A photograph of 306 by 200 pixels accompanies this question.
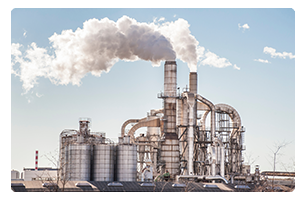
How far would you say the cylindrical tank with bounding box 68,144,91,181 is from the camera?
49.8m

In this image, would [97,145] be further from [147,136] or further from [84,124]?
[147,136]

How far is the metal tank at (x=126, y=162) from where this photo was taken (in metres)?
51.5

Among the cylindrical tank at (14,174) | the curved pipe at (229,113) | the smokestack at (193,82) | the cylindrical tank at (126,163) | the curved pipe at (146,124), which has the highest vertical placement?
the smokestack at (193,82)

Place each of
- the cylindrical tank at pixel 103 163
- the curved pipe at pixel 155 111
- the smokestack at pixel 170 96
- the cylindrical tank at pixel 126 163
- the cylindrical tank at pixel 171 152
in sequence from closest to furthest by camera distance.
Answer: the cylindrical tank at pixel 103 163 → the cylindrical tank at pixel 126 163 → the cylindrical tank at pixel 171 152 → the smokestack at pixel 170 96 → the curved pipe at pixel 155 111

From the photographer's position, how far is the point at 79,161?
5044 centimetres

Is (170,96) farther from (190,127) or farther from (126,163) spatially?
(126,163)

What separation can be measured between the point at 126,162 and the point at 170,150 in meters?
10.2

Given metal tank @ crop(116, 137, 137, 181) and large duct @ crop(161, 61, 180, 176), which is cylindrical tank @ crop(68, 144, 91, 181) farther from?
large duct @ crop(161, 61, 180, 176)

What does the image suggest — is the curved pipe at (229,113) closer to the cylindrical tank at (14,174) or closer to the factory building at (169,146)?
the factory building at (169,146)

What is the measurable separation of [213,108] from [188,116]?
4934 millimetres

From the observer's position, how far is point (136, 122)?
69.1 meters

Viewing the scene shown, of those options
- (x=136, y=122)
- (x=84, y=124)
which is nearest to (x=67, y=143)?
(x=84, y=124)

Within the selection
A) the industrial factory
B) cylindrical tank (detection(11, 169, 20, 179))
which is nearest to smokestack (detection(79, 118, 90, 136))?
the industrial factory

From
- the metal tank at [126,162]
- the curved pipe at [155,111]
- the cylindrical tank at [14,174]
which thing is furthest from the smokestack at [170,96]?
the cylindrical tank at [14,174]
